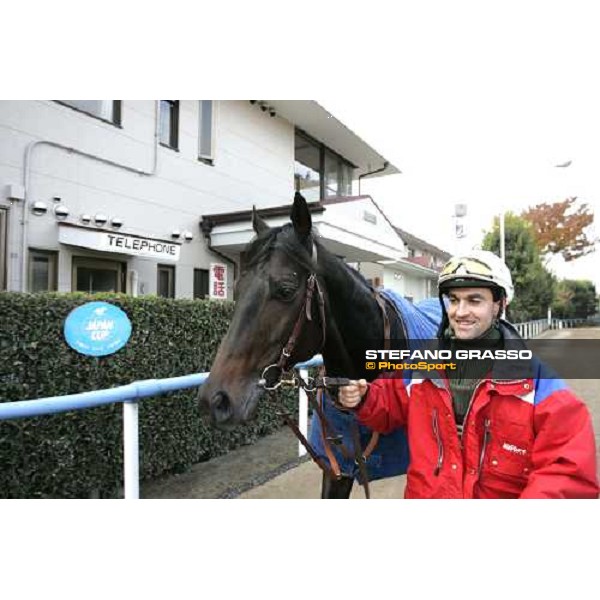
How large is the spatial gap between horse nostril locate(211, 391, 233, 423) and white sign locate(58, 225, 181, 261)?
1972mm

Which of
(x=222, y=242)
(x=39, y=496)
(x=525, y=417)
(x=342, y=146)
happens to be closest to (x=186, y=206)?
(x=222, y=242)

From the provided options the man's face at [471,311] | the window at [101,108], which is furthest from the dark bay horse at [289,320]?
the window at [101,108]

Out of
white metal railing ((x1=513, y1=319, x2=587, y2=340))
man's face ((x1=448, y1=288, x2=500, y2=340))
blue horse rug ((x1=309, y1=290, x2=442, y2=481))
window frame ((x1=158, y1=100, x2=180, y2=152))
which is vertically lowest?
blue horse rug ((x1=309, y1=290, x2=442, y2=481))

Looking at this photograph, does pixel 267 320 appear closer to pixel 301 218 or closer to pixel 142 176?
pixel 301 218

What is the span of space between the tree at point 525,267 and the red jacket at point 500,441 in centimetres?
67

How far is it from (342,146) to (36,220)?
2.76 metres

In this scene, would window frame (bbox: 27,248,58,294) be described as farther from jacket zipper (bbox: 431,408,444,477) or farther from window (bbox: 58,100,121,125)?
jacket zipper (bbox: 431,408,444,477)

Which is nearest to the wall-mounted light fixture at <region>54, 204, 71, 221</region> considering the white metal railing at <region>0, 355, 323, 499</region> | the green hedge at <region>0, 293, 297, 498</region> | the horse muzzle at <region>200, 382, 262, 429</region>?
the green hedge at <region>0, 293, 297, 498</region>

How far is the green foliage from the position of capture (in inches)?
74.7

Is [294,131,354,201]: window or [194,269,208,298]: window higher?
[294,131,354,201]: window

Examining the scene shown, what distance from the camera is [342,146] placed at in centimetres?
421

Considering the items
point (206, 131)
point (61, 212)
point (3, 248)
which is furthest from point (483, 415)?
point (206, 131)
